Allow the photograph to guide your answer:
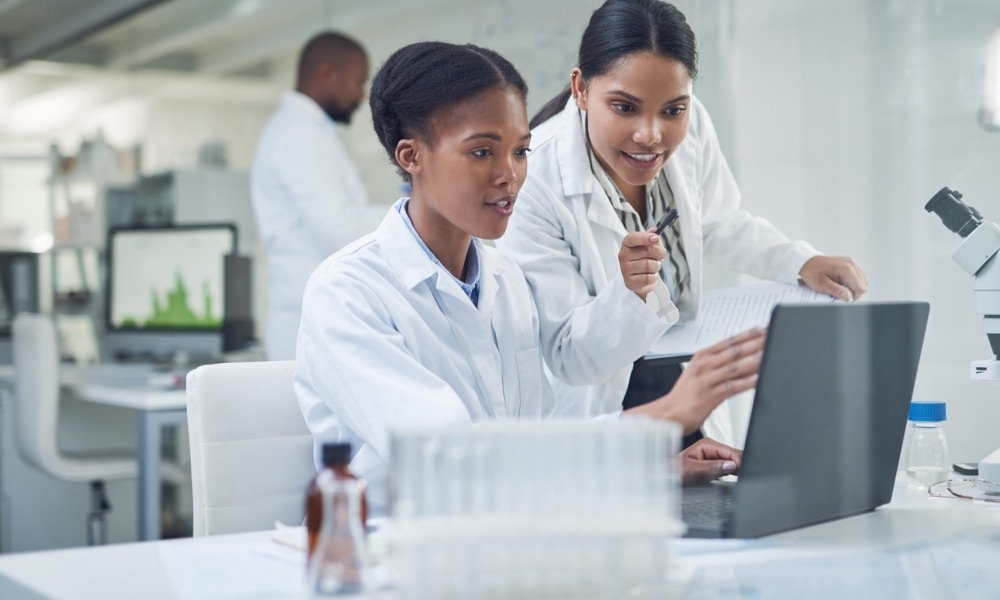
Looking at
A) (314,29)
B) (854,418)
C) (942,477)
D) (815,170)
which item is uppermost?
(314,29)

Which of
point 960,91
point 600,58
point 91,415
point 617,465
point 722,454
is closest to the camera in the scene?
point 617,465

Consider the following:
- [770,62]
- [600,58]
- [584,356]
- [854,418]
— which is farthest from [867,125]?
[854,418]

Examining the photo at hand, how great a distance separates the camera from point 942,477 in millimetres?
1404

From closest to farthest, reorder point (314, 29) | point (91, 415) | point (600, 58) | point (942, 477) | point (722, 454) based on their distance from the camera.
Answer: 1. point (722, 454)
2. point (942, 477)
3. point (600, 58)
4. point (91, 415)
5. point (314, 29)

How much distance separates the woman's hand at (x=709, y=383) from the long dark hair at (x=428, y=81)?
1.52ft

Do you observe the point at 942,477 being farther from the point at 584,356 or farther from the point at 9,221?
the point at 9,221

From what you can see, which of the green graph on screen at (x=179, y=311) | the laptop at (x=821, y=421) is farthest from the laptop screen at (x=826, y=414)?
the green graph on screen at (x=179, y=311)

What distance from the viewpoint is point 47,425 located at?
3.11 meters

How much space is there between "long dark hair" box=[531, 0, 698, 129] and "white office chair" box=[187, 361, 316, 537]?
664mm

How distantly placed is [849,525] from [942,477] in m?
0.41

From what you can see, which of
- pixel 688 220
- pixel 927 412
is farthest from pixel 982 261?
pixel 688 220

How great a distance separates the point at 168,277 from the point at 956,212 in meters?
2.87

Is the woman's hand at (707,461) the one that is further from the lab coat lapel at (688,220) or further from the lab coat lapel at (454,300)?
the lab coat lapel at (688,220)

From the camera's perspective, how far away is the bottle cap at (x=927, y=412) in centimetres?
137
